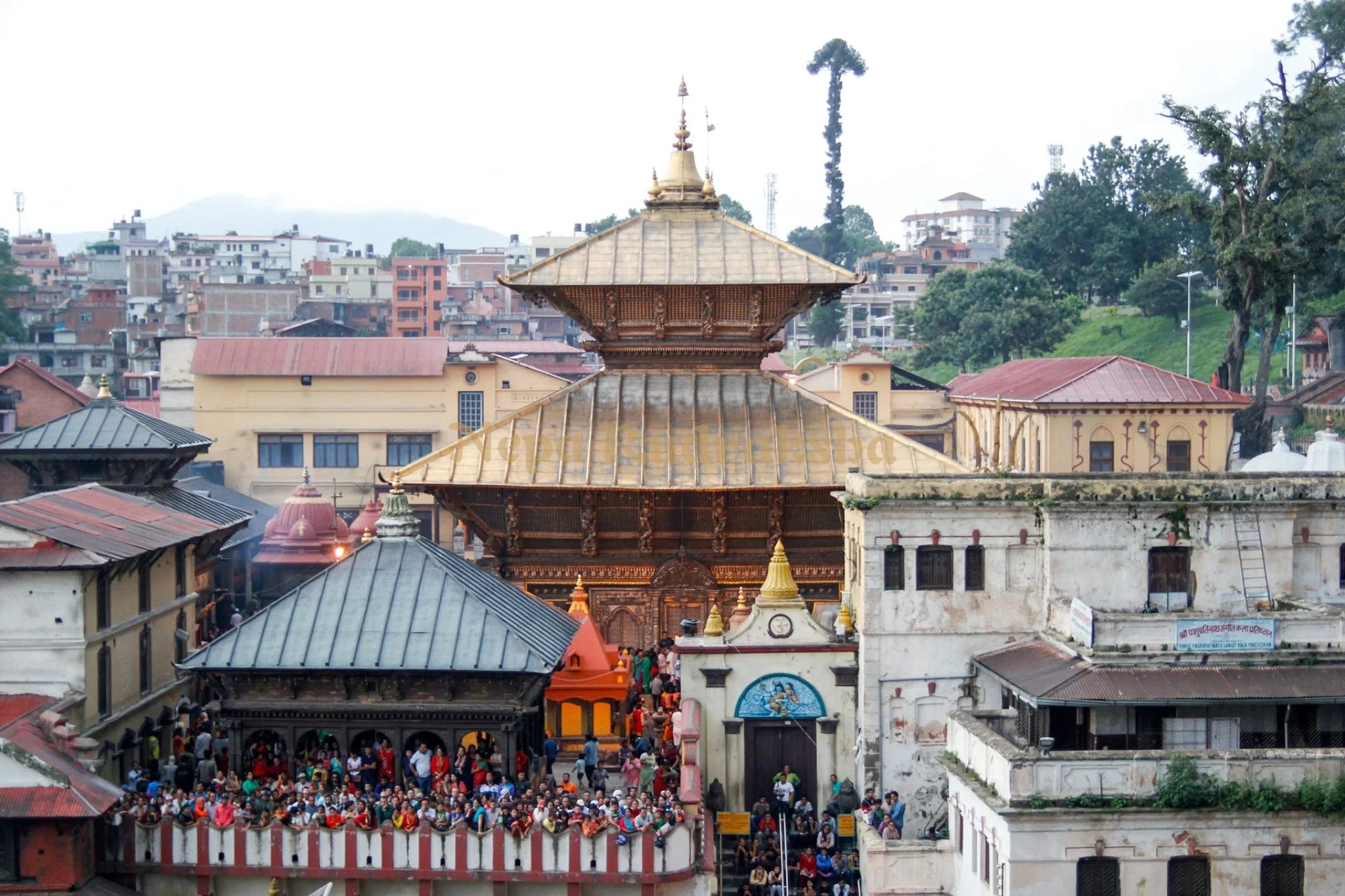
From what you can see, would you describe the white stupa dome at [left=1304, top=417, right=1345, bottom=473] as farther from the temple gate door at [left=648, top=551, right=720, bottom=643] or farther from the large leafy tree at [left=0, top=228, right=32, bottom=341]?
the large leafy tree at [left=0, top=228, right=32, bottom=341]

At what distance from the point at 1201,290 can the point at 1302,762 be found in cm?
7736

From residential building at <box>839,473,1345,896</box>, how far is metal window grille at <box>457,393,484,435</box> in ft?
135

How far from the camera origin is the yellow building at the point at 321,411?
245 feet

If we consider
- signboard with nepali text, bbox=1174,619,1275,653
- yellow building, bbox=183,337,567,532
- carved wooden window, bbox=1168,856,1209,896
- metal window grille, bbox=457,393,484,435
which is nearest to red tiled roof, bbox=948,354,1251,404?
yellow building, bbox=183,337,567,532

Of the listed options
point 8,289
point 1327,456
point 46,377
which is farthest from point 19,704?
point 8,289

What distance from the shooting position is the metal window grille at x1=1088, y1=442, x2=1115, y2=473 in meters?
63.7

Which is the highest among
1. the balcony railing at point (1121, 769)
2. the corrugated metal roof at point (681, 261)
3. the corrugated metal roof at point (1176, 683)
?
the corrugated metal roof at point (681, 261)

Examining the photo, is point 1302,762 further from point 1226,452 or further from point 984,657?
point 1226,452

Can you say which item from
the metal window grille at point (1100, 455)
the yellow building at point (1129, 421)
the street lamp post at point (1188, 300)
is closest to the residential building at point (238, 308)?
the street lamp post at point (1188, 300)

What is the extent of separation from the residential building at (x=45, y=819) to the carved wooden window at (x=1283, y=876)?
18098 millimetres

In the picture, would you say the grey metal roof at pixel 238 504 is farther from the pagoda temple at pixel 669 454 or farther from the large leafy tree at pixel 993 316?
the large leafy tree at pixel 993 316

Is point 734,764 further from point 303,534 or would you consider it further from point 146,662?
point 303,534

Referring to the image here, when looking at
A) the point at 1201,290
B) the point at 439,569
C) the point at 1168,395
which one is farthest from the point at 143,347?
the point at 439,569

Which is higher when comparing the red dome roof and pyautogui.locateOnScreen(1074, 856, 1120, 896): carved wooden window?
the red dome roof
